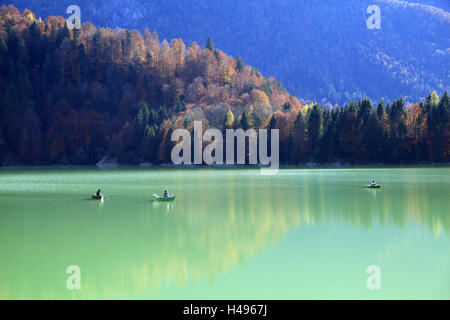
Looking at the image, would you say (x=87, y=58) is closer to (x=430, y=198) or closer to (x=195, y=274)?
(x=430, y=198)

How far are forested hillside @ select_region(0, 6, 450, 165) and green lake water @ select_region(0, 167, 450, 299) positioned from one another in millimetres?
65852

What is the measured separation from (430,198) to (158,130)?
320ft

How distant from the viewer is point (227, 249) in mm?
19688

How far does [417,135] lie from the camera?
309 feet

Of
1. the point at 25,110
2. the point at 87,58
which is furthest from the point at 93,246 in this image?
the point at 87,58

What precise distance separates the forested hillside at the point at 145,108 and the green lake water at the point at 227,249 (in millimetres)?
65852
